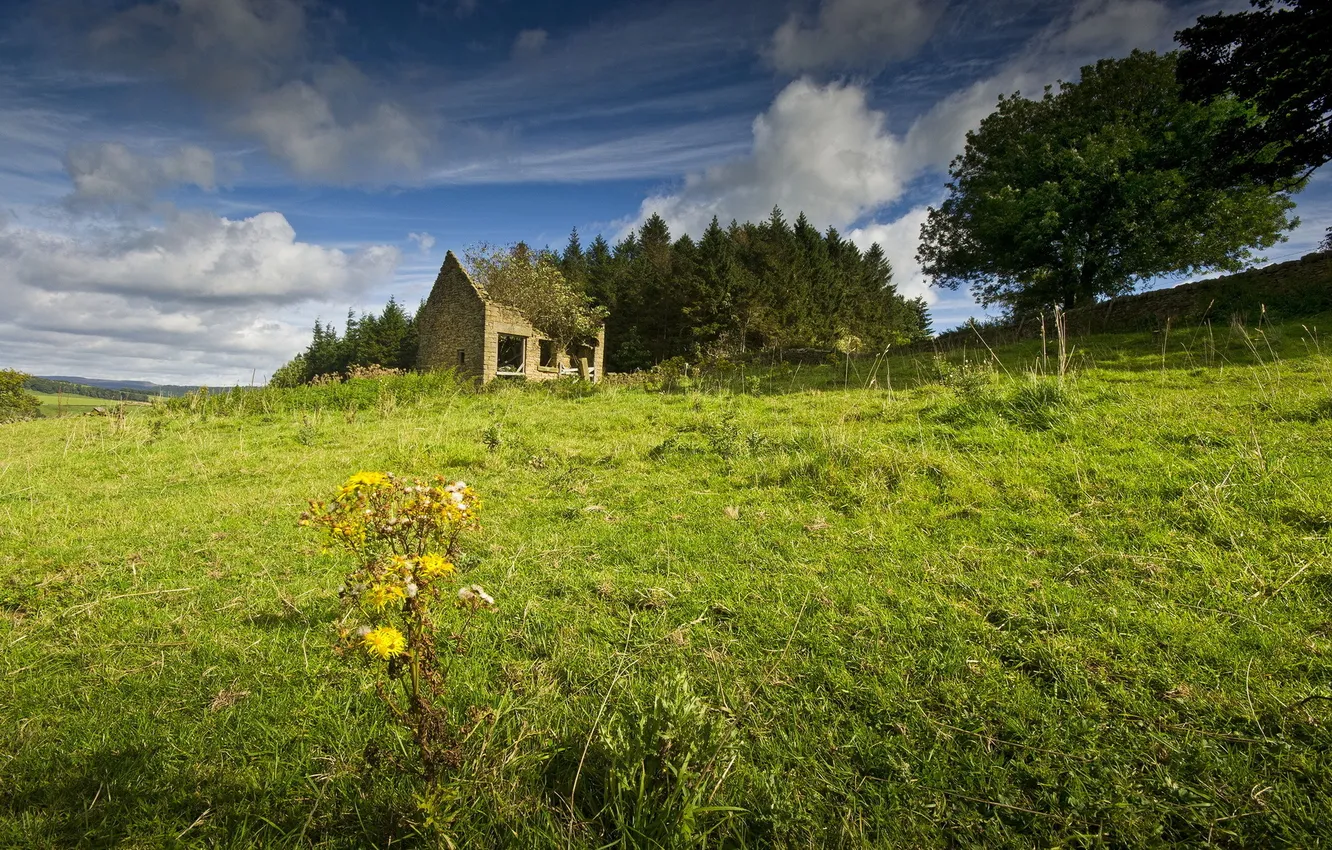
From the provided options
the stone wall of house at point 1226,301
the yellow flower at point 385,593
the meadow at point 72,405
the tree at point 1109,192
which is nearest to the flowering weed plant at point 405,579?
the yellow flower at point 385,593

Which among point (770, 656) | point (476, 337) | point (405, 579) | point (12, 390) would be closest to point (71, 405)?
point (476, 337)

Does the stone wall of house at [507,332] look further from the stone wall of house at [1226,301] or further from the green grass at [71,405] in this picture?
the stone wall of house at [1226,301]

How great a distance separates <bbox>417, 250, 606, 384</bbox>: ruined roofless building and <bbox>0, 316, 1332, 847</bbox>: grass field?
18501 millimetres

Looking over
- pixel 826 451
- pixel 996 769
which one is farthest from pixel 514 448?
pixel 996 769

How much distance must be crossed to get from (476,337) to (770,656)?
24040 millimetres

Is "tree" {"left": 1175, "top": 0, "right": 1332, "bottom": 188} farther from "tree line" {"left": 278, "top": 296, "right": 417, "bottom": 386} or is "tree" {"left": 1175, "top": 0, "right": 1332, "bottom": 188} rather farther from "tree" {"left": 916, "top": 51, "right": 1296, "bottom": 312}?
"tree line" {"left": 278, "top": 296, "right": 417, "bottom": 386}

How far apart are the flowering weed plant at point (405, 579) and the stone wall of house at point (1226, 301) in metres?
12.9

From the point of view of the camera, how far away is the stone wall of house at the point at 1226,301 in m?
9.97

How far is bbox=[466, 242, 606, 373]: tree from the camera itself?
25.1m

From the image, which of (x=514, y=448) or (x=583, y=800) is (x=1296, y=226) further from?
(x=583, y=800)

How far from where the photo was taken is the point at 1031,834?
170 cm

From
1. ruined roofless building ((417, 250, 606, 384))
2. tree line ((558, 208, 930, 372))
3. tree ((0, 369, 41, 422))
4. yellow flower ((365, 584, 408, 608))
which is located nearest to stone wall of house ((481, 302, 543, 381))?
ruined roofless building ((417, 250, 606, 384))

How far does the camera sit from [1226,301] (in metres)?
10.6

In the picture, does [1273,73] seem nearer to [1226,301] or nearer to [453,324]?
[1226,301]
